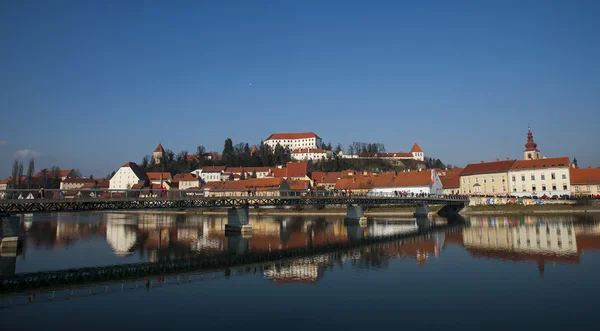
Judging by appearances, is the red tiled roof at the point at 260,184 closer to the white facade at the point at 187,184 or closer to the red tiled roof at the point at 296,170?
the red tiled roof at the point at 296,170

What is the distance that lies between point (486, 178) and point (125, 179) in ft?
292

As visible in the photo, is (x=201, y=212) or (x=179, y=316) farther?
(x=201, y=212)

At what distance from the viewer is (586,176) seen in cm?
6862

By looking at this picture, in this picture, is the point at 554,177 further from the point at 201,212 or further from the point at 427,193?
the point at 201,212

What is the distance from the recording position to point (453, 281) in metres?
19.9

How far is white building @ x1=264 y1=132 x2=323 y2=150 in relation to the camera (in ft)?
532

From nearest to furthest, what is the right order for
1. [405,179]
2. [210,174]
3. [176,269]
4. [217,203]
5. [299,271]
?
[299,271], [176,269], [217,203], [405,179], [210,174]

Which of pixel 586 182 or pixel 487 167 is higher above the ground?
pixel 487 167

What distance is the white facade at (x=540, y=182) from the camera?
70.0m

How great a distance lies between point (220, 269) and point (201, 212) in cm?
6299

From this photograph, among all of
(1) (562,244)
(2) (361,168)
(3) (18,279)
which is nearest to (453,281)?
(1) (562,244)

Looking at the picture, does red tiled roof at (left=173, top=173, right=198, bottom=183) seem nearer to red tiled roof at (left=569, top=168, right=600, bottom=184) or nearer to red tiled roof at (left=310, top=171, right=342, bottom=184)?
red tiled roof at (left=310, top=171, right=342, bottom=184)

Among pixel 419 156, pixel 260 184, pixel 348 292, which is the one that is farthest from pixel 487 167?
pixel 419 156

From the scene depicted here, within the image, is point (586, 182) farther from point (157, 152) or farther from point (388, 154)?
point (157, 152)
